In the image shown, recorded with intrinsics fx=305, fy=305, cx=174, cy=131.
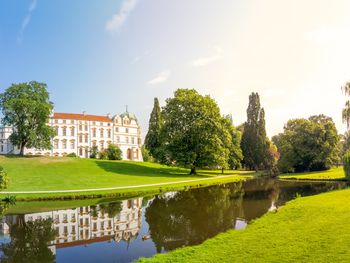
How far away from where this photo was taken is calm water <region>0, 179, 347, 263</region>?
15.2 meters

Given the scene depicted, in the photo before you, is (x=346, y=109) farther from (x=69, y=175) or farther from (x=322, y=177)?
(x=69, y=175)

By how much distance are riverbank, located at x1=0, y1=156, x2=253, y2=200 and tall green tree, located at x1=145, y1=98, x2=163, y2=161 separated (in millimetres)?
8759

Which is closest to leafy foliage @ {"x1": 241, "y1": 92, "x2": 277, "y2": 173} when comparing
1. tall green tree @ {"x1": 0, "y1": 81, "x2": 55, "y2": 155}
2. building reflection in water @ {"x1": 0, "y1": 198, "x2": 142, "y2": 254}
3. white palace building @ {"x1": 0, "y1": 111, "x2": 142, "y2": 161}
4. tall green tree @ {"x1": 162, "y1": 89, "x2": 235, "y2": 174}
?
tall green tree @ {"x1": 162, "y1": 89, "x2": 235, "y2": 174}

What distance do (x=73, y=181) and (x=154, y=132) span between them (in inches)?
1440

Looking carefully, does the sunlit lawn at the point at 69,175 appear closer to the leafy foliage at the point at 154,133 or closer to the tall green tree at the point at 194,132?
the tall green tree at the point at 194,132

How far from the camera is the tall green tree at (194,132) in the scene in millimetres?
61281

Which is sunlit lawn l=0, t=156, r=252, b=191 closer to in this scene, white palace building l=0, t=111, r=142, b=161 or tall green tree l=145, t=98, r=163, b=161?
tall green tree l=145, t=98, r=163, b=161

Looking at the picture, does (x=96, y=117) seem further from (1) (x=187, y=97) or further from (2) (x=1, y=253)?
(2) (x=1, y=253)

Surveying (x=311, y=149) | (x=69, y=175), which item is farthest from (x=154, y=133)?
(x=311, y=149)

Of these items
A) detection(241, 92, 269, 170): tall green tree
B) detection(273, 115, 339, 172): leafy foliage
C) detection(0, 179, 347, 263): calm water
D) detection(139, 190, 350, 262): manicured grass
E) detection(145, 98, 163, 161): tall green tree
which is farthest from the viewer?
detection(241, 92, 269, 170): tall green tree

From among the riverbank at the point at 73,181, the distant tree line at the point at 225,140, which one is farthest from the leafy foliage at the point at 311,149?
the riverbank at the point at 73,181

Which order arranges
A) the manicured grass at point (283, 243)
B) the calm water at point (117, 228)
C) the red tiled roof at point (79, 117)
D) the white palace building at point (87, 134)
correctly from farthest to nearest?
1. the red tiled roof at point (79, 117)
2. the white palace building at point (87, 134)
3. the calm water at point (117, 228)
4. the manicured grass at point (283, 243)

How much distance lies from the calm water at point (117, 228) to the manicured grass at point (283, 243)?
235cm

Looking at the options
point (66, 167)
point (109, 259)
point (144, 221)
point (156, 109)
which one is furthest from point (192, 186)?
point (156, 109)
